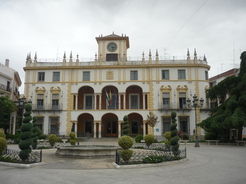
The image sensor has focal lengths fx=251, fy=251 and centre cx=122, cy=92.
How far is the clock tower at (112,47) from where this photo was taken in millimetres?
38531

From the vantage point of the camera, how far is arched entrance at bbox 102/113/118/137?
124ft

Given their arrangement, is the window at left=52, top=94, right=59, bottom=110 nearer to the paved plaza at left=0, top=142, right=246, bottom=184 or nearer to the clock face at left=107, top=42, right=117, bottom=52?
the clock face at left=107, top=42, right=117, bottom=52

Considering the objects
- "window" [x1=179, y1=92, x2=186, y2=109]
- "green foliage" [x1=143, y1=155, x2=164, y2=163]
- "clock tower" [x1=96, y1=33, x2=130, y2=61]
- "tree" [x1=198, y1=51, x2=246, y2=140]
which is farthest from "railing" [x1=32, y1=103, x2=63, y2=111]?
"green foliage" [x1=143, y1=155, x2=164, y2=163]

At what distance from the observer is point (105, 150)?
1475cm

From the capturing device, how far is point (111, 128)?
125 feet

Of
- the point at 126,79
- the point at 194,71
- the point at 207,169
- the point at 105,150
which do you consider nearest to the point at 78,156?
the point at 105,150

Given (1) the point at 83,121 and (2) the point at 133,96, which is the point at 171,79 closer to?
(2) the point at 133,96

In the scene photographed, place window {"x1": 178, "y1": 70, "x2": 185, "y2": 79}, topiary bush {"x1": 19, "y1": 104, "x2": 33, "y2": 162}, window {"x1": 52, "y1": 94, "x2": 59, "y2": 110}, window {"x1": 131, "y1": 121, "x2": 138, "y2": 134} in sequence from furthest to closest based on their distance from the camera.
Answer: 1. window {"x1": 131, "y1": 121, "x2": 138, "y2": 134}
2. window {"x1": 52, "y1": 94, "x2": 59, "y2": 110}
3. window {"x1": 178, "y1": 70, "x2": 185, "y2": 79}
4. topiary bush {"x1": 19, "y1": 104, "x2": 33, "y2": 162}

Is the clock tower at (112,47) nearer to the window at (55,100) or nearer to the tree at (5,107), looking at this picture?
the window at (55,100)

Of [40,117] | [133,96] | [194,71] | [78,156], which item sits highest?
[194,71]

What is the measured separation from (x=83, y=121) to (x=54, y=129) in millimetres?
4434

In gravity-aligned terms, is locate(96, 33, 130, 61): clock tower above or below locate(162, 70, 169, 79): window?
above

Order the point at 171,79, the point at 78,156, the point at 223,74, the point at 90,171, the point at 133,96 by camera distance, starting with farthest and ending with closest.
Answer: the point at 223,74, the point at 133,96, the point at 171,79, the point at 78,156, the point at 90,171

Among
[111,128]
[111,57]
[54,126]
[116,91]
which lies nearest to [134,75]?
[116,91]
